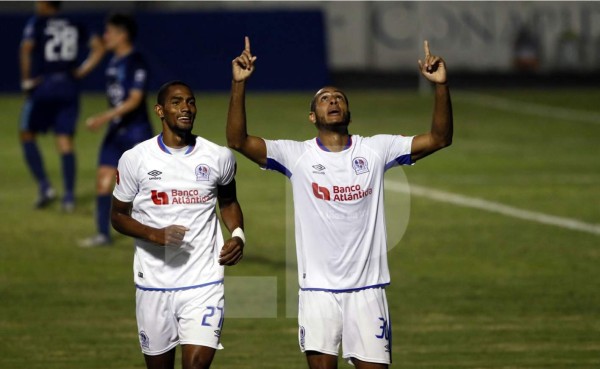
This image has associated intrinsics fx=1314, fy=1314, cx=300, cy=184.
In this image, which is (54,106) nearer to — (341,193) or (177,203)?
(177,203)

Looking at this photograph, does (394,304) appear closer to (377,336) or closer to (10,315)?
(10,315)

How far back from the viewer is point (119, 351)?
1063cm

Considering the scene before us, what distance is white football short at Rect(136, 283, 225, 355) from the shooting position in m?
7.91

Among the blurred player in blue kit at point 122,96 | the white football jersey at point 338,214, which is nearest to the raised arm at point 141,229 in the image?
the white football jersey at point 338,214

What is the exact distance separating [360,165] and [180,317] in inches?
56.4

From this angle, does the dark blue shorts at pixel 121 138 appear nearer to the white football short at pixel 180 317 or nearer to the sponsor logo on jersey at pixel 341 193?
the white football short at pixel 180 317

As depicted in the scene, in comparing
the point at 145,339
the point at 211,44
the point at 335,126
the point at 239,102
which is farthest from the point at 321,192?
the point at 211,44

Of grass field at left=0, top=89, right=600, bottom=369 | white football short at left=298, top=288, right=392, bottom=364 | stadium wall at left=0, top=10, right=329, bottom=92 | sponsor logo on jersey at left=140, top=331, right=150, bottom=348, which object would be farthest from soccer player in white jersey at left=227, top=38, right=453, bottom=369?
stadium wall at left=0, top=10, right=329, bottom=92

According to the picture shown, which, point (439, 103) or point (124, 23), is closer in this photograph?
point (439, 103)

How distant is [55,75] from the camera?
1825 cm

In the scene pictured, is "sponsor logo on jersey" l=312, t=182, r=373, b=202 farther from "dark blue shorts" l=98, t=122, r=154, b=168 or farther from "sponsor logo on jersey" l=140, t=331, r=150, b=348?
"dark blue shorts" l=98, t=122, r=154, b=168

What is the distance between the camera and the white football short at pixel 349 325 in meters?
7.77

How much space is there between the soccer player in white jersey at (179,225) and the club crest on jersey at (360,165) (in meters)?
0.79

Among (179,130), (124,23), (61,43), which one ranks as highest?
(124,23)
